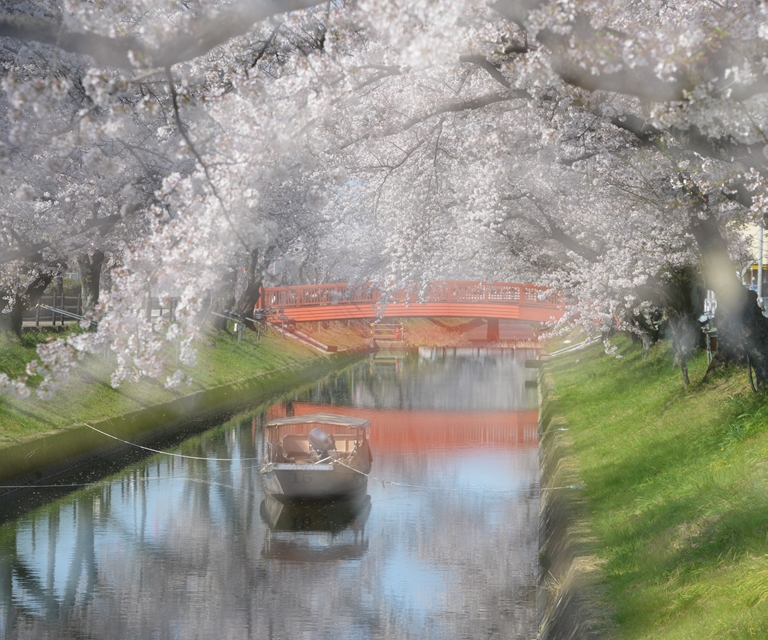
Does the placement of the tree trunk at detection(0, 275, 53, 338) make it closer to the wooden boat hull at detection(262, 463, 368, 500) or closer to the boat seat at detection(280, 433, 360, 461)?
the boat seat at detection(280, 433, 360, 461)

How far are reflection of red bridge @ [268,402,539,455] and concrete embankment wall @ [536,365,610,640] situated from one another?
36.9 ft

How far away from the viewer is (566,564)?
13.5 meters

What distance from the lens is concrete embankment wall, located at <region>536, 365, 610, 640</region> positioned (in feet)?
34.0

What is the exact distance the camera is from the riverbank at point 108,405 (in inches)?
969

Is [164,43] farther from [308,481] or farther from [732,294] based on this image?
[308,481]

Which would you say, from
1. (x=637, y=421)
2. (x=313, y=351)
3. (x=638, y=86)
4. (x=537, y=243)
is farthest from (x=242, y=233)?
(x=313, y=351)

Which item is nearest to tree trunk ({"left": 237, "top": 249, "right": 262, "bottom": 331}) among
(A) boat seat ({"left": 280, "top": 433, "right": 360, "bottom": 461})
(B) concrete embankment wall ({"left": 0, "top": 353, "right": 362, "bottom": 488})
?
(B) concrete embankment wall ({"left": 0, "top": 353, "right": 362, "bottom": 488})

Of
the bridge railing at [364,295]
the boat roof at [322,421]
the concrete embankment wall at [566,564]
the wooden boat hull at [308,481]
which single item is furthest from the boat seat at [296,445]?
the bridge railing at [364,295]

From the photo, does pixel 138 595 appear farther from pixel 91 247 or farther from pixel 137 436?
pixel 137 436

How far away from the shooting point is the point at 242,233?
9438 mm

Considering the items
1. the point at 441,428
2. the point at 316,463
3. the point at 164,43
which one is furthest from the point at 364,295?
the point at 164,43

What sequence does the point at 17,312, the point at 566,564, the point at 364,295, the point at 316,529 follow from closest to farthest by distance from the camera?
the point at 566,564 → the point at 316,529 → the point at 17,312 → the point at 364,295

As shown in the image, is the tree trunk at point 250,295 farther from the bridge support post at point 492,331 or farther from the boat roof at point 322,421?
the bridge support post at point 492,331

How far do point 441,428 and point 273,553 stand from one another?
19.3 meters
